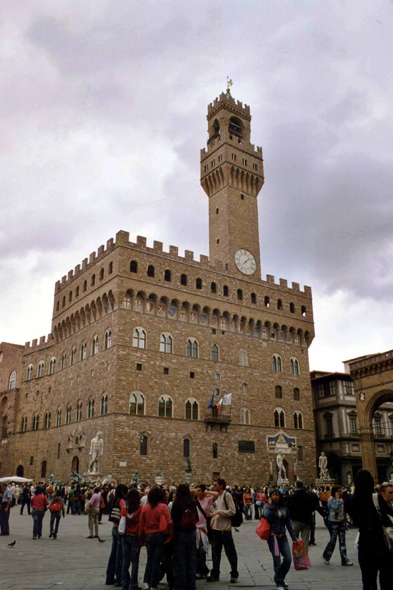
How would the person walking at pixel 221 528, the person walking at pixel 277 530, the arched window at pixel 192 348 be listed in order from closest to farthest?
1. the person walking at pixel 277 530
2. the person walking at pixel 221 528
3. the arched window at pixel 192 348

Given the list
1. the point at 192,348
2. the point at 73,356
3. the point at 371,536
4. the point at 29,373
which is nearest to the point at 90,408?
the point at 73,356

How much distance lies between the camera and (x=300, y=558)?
8.61 m

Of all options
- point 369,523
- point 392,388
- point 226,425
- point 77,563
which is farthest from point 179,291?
point 369,523

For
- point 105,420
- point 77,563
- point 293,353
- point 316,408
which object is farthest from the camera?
point 316,408

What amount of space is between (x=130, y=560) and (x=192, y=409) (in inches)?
1143

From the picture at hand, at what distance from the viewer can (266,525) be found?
859 cm

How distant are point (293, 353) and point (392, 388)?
38.4 feet

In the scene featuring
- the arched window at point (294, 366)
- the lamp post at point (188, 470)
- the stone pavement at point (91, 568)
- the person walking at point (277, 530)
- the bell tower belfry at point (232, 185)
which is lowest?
the stone pavement at point (91, 568)

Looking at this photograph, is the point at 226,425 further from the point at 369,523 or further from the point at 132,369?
the point at 369,523

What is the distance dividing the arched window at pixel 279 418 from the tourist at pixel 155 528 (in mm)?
34968

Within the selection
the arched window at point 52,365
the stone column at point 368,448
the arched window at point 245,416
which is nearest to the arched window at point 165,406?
the arched window at point 245,416

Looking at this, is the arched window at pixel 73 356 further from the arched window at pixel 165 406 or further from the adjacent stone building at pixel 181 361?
the arched window at pixel 165 406

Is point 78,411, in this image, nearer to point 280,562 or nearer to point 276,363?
point 276,363

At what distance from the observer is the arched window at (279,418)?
41641mm
